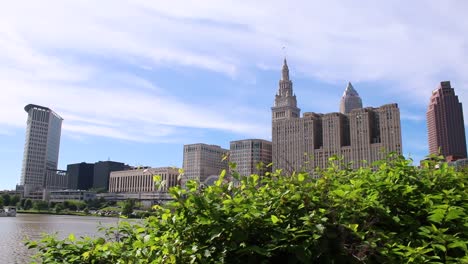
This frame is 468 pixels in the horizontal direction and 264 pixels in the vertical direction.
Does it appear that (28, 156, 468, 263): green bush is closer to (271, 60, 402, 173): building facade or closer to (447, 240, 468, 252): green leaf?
(447, 240, 468, 252): green leaf

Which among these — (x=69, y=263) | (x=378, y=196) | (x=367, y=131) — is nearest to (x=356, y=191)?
(x=378, y=196)

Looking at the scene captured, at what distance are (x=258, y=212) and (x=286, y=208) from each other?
0.32 metres

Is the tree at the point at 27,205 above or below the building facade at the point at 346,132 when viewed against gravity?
below

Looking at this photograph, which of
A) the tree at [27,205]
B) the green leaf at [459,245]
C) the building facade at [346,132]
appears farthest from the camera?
the tree at [27,205]

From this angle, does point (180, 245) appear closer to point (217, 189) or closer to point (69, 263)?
point (217, 189)

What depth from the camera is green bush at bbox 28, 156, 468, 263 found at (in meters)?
3.18

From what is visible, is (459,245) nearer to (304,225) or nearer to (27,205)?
(304,225)

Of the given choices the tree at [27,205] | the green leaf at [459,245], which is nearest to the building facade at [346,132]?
the tree at [27,205]

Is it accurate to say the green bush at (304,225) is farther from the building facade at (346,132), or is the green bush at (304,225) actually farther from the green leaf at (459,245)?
the building facade at (346,132)

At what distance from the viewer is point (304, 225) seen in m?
3.29

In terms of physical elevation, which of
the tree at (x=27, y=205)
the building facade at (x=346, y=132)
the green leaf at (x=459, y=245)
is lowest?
the tree at (x=27, y=205)

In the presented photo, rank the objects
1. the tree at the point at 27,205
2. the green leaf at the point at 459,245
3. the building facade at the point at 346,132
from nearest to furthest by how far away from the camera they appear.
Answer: the green leaf at the point at 459,245
the building facade at the point at 346,132
the tree at the point at 27,205

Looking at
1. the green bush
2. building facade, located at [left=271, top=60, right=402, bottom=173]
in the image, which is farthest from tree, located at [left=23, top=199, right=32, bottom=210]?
the green bush

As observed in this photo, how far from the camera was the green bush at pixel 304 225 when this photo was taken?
3.18 metres
